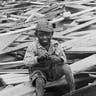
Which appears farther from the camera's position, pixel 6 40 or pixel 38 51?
pixel 6 40

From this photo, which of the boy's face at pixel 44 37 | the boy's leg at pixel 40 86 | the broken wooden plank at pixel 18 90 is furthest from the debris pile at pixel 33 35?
the boy's face at pixel 44 37

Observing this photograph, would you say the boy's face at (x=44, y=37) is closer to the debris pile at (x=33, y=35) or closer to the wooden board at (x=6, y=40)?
the debris pile at (x=33, y=35)

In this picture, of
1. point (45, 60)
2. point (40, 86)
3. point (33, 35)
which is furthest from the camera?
point (33, 35)

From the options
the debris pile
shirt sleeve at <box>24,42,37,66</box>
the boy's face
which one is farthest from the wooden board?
the boy's face

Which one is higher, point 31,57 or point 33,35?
point 31,57

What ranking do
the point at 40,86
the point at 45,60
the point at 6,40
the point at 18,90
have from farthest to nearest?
the point at 6,40 < the point at 18,90 < the point at 45,60 < the point at 40,86

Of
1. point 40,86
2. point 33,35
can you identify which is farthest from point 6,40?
point 40,86

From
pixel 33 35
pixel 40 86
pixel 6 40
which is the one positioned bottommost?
pixel 33 35

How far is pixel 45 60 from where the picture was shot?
4.49 m

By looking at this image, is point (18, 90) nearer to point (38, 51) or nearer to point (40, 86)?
point (40, 86)

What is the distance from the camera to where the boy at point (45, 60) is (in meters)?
4.41

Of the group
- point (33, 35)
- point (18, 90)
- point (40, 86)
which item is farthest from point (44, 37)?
point (33, 35)

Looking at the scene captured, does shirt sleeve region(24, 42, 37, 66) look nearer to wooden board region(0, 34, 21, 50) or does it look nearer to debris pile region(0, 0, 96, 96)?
debris pile region(0, 0, 96, 96)

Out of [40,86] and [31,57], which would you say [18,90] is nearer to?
[40,86]
